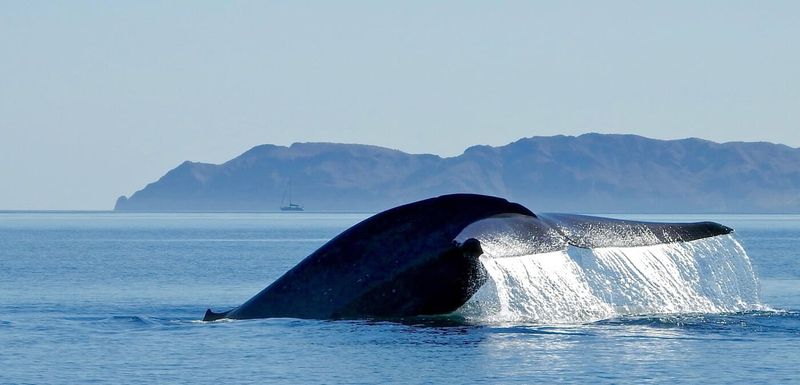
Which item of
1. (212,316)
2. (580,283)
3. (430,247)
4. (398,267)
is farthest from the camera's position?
(212,316)

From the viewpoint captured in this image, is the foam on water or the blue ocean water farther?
the blue ocean water

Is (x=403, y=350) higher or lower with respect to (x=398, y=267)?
lower

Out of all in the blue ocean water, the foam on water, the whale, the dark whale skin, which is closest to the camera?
the whale

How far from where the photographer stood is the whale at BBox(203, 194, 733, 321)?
36.6 ft

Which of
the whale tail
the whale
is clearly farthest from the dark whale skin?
the whale tail

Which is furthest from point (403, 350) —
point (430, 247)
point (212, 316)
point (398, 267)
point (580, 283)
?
point (212, 316)

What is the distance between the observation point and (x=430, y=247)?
11422 millimetres

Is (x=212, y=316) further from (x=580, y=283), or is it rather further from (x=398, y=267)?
(x=398, y=267)

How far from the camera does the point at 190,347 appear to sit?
14156mm

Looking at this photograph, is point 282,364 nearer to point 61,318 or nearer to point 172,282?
point 61,318

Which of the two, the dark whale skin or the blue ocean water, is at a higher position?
the dark whale skin

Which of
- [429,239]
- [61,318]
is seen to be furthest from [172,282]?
[429,239]

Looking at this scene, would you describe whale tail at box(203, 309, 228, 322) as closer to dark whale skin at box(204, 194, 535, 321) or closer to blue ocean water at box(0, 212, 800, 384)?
blue ocean water at box(0, 212, 800, 384)

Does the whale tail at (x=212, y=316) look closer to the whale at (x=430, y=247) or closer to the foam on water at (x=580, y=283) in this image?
the foam on water at (x=580, y=283)
